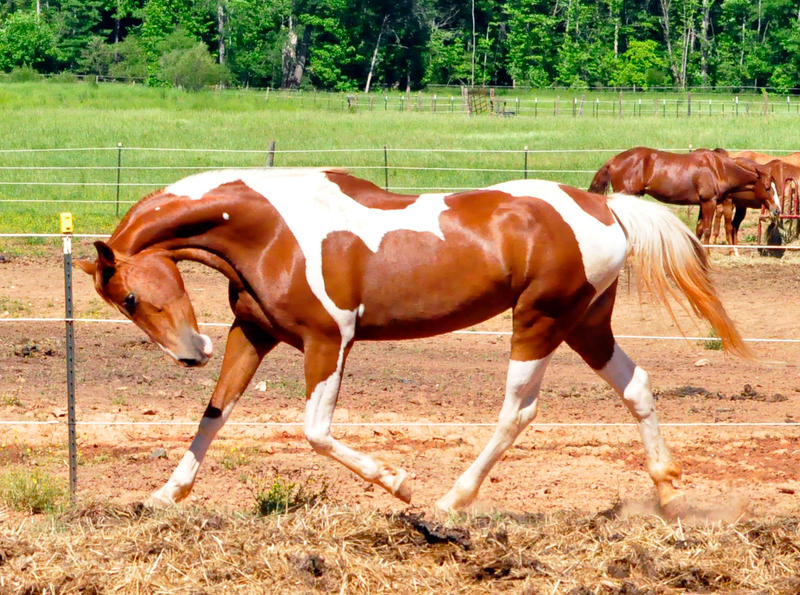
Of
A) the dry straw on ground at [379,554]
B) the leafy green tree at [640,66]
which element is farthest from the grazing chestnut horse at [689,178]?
the leafy green tree at [640,66]

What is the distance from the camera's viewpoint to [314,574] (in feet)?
14.3

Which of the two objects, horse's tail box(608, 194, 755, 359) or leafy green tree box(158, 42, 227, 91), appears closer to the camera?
horse's tail box(608, 194, 755, 359)

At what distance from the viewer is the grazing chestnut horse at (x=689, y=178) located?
1645cm

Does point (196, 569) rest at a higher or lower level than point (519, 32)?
lower

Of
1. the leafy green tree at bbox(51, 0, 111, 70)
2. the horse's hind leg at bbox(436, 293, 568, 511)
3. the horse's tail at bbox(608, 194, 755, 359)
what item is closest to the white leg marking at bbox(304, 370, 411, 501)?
the horse's hind leg at bbox(436, 293, 568, 511)

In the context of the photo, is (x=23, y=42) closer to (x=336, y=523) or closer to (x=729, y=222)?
(x=729, y=222)

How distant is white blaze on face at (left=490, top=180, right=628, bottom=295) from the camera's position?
17.8 feet

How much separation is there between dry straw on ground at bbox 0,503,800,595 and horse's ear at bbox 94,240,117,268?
1.11m

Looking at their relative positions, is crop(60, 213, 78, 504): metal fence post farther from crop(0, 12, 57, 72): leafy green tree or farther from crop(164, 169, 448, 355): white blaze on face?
crop(0, 12, 57, 72): leafy green tree

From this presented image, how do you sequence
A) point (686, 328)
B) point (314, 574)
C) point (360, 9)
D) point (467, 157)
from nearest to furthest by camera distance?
point (314, 574)
point (686, 328)
point (467, 157)
point (360, 9)

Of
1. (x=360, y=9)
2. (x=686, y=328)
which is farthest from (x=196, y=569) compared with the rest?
(x=360, y=9)

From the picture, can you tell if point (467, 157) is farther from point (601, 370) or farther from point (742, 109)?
point (742, 109)

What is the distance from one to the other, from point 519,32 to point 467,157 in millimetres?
40763

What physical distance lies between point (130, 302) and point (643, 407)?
103 inches
